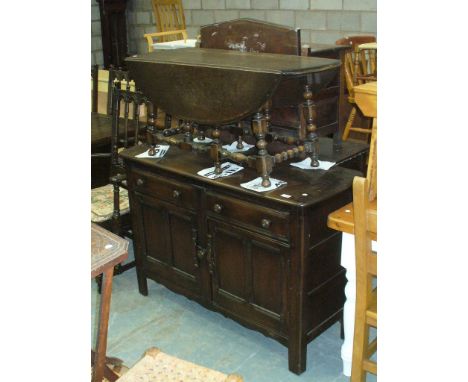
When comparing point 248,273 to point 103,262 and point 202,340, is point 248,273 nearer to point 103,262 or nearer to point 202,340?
point 202,340

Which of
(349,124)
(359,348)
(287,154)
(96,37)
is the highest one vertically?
(96,37)

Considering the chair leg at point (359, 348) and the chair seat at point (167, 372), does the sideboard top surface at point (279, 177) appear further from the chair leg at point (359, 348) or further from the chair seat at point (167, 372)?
the chair seat at point (167, 372)

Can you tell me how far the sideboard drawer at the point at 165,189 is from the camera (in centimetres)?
247

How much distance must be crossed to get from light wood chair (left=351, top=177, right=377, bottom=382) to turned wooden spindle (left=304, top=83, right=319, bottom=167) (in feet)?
2.16

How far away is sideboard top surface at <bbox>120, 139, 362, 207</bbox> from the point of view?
2105 millimetres

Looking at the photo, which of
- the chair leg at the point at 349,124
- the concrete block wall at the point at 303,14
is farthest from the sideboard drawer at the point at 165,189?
the concrete block wall at the point at 303,14

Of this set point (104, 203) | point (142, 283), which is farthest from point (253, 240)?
point (104, 203)

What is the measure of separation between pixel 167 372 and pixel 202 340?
3.51ft

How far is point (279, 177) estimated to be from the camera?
2305mm

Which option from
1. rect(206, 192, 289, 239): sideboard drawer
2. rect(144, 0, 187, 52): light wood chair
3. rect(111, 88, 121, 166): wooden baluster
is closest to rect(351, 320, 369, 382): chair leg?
rect(206, 192, 289, 239): sideboard drawer

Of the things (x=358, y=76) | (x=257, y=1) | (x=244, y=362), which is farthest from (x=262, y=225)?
(x=257, y=1)

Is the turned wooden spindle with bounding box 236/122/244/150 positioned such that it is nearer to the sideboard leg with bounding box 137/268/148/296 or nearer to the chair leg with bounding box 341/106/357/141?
the sideboard leg with bounding box 137/268/148/296

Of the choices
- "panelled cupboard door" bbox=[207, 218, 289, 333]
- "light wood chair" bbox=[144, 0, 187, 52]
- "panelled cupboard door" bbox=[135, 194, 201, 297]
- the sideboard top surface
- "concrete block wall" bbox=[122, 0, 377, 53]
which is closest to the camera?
the sideboard top surface

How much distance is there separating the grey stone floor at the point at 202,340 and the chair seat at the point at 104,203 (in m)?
0.42
